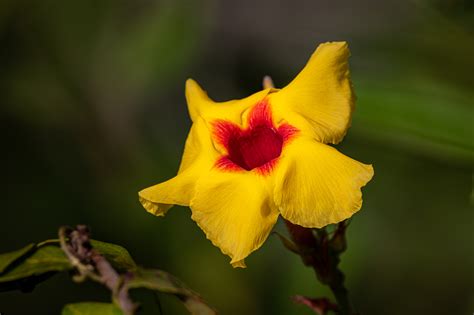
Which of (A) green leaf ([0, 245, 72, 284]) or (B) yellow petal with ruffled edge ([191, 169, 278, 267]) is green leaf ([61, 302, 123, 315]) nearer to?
(A) green leaf ([0, 245, 72, 284])

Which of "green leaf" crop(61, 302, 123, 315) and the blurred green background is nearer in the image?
"green leaf" crop(61, 302, 123, 315)

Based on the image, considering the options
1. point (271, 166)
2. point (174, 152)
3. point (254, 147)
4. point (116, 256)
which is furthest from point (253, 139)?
point (174, 152)

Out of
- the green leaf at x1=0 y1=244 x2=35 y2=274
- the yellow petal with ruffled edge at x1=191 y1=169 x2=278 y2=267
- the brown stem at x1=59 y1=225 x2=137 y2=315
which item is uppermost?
the green leaf at x1=0 y1=244 x2=35 y2=274

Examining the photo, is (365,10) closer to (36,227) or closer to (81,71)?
(81,71)

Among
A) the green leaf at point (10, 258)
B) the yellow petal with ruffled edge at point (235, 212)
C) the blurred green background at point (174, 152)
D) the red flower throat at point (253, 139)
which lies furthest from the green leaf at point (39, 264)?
the blurred green background at point (174, 152)

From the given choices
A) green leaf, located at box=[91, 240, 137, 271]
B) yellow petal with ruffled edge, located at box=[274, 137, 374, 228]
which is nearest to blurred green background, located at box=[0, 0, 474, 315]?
yellow petal with ruffled edge, located at box=[274, 137, 374, 228]

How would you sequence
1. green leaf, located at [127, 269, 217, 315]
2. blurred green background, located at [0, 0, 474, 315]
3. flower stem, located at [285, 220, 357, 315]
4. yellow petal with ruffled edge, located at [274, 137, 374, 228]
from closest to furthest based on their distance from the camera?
green leaf, located at [127, 269, 217, 315] < yellow petal with ruffled edge, located at [274, 137, 374, 228] < flower stem, located at [285, 220, 357, 315] < blurred green background, located at [0, 0, 474, 315]

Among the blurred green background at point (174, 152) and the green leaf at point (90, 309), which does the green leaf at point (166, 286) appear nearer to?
the green leaf at point (90, 309)

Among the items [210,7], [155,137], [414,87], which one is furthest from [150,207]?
[210,7]

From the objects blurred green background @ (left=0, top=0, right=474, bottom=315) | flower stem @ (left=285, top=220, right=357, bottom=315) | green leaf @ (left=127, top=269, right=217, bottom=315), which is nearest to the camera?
green leaf @ (left=127, top=269, right=217, bottom=315)
